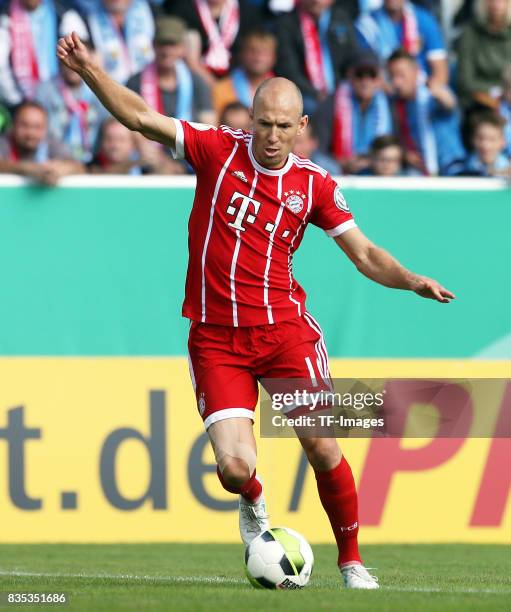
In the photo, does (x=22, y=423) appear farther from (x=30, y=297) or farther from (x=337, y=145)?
(x=337, y=145)

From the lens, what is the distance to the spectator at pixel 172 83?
1220 centimetres

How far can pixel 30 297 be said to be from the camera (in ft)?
34.0

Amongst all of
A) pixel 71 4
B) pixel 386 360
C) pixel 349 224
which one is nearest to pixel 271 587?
pixel 349 224

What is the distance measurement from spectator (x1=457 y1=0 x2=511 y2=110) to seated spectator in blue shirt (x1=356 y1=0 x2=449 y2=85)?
21 centimetres

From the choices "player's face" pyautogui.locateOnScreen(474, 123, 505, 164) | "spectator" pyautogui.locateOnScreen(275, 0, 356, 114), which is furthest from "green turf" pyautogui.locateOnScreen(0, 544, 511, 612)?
→ "spectator" pyautogui.locateOnScreen(275, 0, 356, 114)

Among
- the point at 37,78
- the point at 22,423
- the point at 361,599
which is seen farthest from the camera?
the point at 37,78

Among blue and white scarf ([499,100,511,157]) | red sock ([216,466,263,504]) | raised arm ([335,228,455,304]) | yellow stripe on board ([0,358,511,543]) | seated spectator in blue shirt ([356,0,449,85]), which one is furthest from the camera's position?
seated spectator in blue shirt ([356,0,449,85])

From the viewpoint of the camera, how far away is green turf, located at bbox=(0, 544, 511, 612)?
6000mm

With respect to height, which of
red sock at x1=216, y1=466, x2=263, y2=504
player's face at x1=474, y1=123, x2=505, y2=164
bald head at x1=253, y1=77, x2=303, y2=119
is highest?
bald head at x1=253, y1=77, x2=303, y2=119

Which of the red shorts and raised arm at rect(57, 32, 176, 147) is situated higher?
raised arm at rect(57, 32, 176, 147)

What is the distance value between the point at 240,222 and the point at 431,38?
7.75m

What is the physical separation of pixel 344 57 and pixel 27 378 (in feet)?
16.9

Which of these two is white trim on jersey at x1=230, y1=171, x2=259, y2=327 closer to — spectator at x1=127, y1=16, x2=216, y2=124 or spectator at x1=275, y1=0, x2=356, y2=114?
spectator at x1=127, y1=16, x2=216, y2=124

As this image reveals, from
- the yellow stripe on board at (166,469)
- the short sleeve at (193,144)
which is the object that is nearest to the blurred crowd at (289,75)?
the yellow stripe on board at (166,469)
